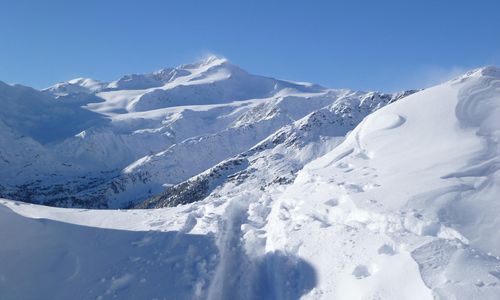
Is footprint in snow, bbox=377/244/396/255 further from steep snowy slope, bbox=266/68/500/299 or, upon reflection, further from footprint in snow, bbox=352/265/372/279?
footprint in snow, bbox=352/265/372/279

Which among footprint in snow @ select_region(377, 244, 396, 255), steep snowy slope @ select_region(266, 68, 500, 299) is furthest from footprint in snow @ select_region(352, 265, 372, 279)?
footprint in snow @ select_region(377, 244, 396, 255)

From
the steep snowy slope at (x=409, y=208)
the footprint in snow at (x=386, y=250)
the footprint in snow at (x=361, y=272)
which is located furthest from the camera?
the footprint in snow at (x=386, y=250)

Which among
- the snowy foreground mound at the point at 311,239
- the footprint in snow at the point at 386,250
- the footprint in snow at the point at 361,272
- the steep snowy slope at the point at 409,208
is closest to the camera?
the steep snowy slope at the point at 409,208

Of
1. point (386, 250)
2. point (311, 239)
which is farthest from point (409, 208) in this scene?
point (311, 239)

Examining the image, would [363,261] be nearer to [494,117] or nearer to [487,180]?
[487,180]

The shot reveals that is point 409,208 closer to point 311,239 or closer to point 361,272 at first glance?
point 311,239

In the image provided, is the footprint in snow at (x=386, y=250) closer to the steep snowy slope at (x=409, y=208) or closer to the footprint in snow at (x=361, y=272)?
the steep snowy slope at (x=409, y=208)

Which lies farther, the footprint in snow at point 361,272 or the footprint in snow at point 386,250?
the footprint in snow at point 386,250

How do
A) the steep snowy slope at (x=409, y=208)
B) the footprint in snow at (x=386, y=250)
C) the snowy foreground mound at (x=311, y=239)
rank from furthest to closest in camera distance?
the footprint in snow at (x=386, y=250) < the snowy foreground mound at (x=311, y=239) < the steep snowy slope at (x=409, y=208)

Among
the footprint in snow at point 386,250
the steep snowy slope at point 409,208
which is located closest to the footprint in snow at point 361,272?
the steep snowy slope at point 409,208

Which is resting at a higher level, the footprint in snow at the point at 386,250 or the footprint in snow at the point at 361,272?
the footprint in snow at the point at 386,250

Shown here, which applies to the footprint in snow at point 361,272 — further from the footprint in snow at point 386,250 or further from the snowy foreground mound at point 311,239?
the footprint in snow at point 386,250

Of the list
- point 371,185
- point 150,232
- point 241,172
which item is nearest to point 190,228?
point 150,232

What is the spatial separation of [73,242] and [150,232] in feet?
8.96
